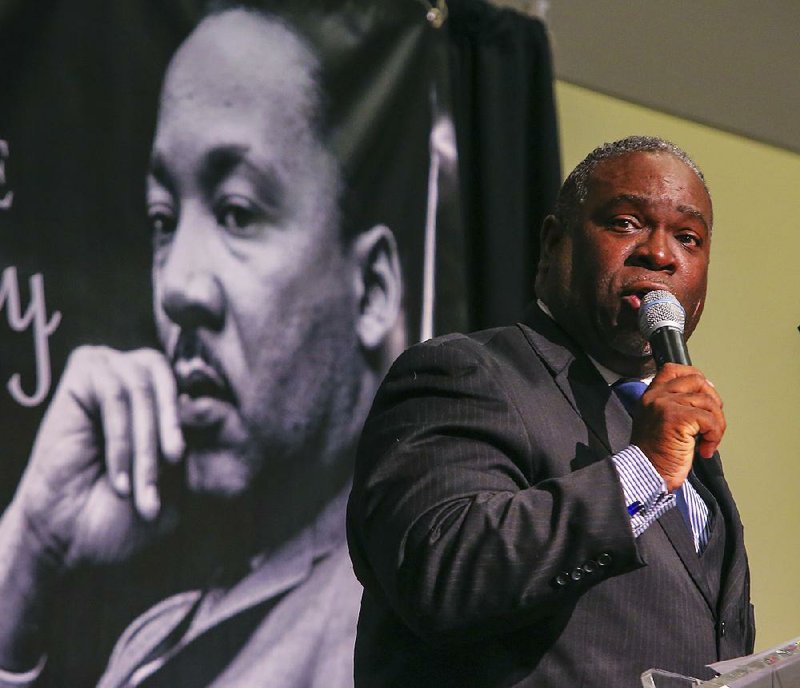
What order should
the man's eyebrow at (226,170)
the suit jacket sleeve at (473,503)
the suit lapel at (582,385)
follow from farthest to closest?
the man's eyebrow at (226,170) → the suit lapel at (582,385) → the suit jacket sleeve at (473,503)

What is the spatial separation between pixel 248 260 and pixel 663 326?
171cm

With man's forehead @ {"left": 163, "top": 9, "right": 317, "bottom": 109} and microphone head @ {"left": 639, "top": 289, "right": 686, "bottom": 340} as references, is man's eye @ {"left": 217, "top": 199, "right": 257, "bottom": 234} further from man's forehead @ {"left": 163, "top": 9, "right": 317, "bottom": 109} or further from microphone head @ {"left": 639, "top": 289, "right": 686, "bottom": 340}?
microphone head @ {"left": 639, "top": 289, "right": 686, "bottom": 340}

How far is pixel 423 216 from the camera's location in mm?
3543

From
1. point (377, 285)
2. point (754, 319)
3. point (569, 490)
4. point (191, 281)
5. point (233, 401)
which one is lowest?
point (754, 319)

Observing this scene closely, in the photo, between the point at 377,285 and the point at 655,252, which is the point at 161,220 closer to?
the point at 377,285

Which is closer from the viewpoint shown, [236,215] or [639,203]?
[639,203]

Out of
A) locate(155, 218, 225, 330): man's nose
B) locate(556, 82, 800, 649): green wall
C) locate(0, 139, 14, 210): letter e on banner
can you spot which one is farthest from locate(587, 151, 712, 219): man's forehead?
locate(556, 82, 800, 649): green wall

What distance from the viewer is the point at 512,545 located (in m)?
1.44

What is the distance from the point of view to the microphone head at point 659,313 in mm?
1691

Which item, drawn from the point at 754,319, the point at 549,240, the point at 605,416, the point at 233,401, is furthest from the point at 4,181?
the point at 754,319

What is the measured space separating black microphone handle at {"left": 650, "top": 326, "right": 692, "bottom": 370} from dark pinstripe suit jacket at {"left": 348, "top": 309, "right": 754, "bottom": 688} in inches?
6.0

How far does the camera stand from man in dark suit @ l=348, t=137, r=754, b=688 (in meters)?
1.45

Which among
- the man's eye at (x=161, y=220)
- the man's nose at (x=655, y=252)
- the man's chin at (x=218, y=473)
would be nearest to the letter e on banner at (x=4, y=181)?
the man's eye at (x=161, y=220)

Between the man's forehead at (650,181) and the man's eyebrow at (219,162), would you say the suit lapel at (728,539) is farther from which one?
the man's eyebrow at (219,162)
